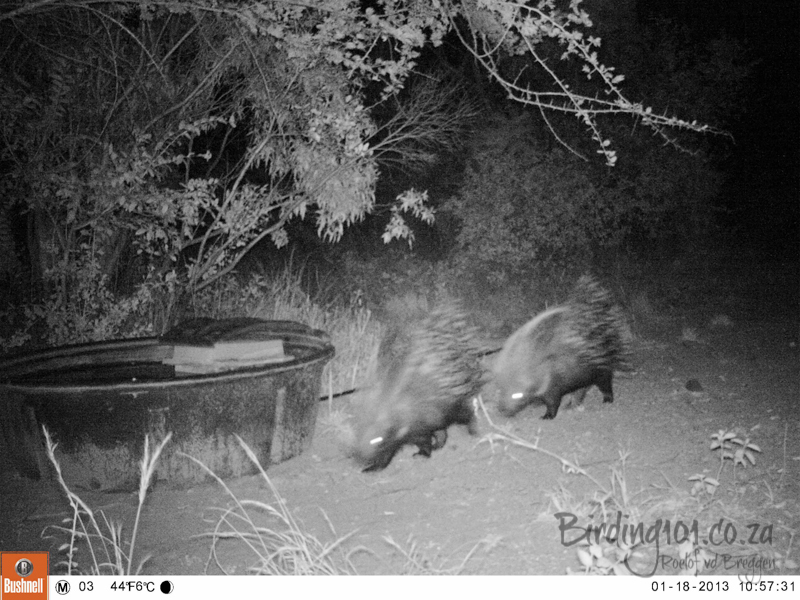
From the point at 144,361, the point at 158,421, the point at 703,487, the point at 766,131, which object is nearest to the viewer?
the point at 703,487

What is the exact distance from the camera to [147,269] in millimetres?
7387

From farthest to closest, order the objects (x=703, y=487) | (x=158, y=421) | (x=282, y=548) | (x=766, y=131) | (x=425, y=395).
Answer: (x=766, y=131), (x=425, y=395), (x=158, y=421), (x=703, y=487), (x=282, y=548)

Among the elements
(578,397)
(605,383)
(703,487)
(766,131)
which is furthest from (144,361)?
(766,131)

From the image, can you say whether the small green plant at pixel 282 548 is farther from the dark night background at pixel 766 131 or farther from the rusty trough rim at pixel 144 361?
the dark night background at pixel 766 131

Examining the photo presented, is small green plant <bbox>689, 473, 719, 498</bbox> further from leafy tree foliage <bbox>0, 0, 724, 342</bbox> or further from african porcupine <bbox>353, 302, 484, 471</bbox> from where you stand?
leafy tree foliage <bbox>0, 0, 724, 342</bbox>

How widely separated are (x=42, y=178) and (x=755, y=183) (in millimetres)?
16640

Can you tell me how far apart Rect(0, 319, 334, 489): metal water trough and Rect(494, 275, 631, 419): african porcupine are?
1.50 meters

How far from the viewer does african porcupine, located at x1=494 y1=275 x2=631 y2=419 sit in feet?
16.0

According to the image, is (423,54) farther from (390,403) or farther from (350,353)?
(390,403)

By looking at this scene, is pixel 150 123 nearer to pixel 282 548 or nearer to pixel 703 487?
pixel 282 548

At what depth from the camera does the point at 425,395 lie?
4.30 meters
